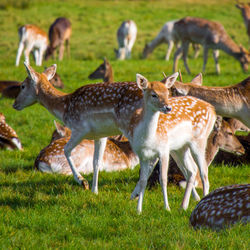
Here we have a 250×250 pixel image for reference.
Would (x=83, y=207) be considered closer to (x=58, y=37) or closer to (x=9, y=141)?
(x=9, y=141)

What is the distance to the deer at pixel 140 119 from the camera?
4.90 m

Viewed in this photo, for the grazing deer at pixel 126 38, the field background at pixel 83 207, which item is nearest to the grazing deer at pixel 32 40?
the grazing deer at pixel 126 38

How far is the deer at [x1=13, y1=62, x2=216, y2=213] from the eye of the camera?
490 cm

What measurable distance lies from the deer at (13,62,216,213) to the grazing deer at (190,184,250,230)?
2.58 ft

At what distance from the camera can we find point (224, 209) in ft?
13.4

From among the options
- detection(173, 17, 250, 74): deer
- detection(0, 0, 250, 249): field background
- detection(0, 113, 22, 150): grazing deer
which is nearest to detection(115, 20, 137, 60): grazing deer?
detection(173, 17, 250, 74): deer

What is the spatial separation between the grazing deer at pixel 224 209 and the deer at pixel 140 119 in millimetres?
786

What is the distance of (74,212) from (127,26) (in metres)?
15.8

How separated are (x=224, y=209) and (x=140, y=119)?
4.35 ft

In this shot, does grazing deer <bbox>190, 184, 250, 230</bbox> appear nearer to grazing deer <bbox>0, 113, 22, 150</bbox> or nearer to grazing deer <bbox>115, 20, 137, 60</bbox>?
grazing deer <bbox>0, 113, 22, 150</bbox>

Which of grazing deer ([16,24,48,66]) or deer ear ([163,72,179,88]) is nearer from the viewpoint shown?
deer ear ([163,72,179,88])

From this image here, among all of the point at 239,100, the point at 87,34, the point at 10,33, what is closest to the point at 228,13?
the point at 87,34

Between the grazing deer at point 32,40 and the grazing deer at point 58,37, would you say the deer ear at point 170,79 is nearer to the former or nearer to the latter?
the grazing deer at point 32,40

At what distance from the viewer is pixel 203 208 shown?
13.8 feet
